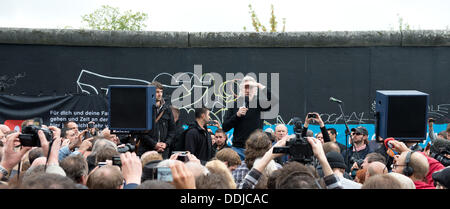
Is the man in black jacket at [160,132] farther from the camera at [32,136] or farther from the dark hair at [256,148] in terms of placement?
the camera at [32,136]

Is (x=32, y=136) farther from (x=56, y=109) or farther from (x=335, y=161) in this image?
(x=56, y=109)

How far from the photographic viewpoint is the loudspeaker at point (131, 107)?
18.7 ft

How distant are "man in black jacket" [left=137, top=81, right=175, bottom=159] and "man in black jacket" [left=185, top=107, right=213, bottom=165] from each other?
1.22 ft

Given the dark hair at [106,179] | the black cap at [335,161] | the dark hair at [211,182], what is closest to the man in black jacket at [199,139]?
the black cap at [335,161]

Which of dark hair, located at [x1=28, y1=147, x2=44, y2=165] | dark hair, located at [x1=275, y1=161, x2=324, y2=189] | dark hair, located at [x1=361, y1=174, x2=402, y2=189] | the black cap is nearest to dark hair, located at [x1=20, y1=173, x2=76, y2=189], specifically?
dark hair, located at [x1=275, y1=161, x2=324, y2=189]

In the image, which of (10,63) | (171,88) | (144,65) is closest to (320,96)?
(171,88)

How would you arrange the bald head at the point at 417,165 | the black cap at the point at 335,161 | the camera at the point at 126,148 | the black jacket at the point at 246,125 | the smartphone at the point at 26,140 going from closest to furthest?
the smartphone at the point at 26,140 < the bald head at the point at 417,165 < the camera at the point at 126,148 < the black cap at the point at 335,161 < the black jacket at the point at 246,125

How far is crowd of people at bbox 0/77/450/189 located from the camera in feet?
9.52

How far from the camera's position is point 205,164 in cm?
486

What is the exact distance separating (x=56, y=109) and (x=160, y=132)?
3.90 meters

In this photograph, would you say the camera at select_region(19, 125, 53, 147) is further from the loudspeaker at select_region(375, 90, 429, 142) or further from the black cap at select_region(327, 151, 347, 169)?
the loudspeaker at select_region(375, 90, 429, 142)

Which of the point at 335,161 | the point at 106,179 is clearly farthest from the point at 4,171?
the point at 335,161

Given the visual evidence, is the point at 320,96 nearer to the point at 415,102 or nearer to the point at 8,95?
the point at 415,102

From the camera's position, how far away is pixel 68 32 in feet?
32.1
